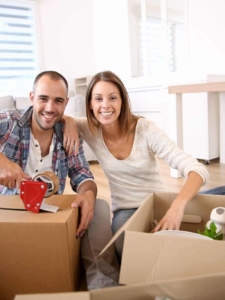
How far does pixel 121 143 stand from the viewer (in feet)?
3.83

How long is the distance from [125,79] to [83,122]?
8.63 ft

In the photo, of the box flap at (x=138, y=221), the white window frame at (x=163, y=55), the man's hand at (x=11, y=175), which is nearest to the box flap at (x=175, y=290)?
the box flap at (x=138, y=221)

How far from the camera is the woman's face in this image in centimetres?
→ 110

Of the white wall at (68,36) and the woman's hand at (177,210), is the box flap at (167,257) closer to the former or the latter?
the woman's hand at (177,210)

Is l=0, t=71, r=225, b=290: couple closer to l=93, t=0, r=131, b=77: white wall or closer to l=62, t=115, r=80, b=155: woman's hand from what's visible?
l=62, t=115, r=80, b=155: woman's hand

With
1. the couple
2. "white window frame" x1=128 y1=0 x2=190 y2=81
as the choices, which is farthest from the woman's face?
"white window frame" x1=128 y1=0 x2=190 y2=81

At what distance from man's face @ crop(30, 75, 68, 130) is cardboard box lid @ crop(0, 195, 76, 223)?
0.30 meters

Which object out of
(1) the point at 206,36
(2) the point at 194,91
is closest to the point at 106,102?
(2) the point at 194,91

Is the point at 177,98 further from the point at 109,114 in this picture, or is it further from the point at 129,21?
the point at 129,21

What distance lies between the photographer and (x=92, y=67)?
4141 mm

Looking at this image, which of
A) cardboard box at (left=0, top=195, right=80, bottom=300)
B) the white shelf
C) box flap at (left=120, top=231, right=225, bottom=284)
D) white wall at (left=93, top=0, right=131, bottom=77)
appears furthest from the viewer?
the white shelf

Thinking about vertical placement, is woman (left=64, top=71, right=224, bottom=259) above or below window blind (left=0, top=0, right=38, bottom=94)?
below

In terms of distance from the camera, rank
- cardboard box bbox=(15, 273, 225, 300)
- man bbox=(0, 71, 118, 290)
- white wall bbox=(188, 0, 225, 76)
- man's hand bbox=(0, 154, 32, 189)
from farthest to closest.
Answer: white wall bbox=(188, 0, 225, 76) < man bbox=(0, 71, 118, 290) < man's hand bbox=(0, 154, 32, 189) < cardboard box bbox=(15, 273, 225, 300)

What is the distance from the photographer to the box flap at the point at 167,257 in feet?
1.76
